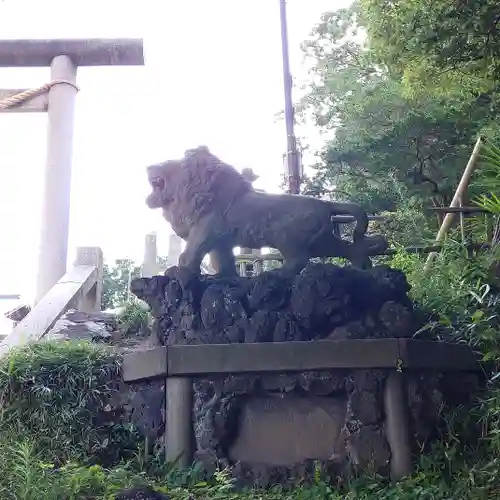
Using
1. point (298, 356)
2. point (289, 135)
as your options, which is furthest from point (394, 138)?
point (298, 356)

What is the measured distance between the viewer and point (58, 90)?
384 inches

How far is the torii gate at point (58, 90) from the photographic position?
9.12 m

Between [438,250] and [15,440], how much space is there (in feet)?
14.0

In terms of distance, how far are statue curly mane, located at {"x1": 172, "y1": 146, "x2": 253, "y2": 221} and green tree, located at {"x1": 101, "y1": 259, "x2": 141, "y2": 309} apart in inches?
265

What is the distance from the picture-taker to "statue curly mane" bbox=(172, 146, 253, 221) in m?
5.04

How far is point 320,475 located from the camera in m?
4.23

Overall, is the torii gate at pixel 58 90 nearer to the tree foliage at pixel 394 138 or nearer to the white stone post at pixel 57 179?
the white stone post at pixel 57 179

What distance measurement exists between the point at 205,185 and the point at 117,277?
27.4 feet

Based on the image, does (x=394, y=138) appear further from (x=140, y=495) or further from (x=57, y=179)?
(x=140, y=495)

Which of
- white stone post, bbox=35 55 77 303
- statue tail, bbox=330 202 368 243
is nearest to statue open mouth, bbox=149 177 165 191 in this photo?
statue tail, bbox=330 202 368 243

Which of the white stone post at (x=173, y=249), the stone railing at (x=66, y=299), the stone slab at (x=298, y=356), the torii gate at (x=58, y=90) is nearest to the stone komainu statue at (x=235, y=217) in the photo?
the stone slab at (x=298, y=356)

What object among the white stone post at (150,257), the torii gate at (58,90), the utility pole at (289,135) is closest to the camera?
the utility pole at (289,135)

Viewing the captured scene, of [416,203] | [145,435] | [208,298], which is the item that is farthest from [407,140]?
[145,435]

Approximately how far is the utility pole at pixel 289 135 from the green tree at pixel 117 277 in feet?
12.8
